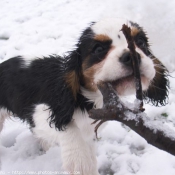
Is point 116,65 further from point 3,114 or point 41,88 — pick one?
point 3,114

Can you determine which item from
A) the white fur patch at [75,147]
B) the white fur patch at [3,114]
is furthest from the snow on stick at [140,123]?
the white fur patch at [3,114]

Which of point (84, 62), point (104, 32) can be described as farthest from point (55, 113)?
point (104, 32)

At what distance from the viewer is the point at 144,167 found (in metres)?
2.27

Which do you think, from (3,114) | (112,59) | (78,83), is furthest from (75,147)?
(3,114)

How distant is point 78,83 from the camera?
1.68 meters

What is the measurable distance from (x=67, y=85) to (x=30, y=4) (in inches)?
171

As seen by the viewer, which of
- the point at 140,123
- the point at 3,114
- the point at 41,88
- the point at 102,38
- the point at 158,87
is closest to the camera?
the point at 140,123

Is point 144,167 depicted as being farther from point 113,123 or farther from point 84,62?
point 84,62

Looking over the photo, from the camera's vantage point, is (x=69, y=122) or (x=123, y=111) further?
(x=69, y=122)

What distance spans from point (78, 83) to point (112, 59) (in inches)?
15.9

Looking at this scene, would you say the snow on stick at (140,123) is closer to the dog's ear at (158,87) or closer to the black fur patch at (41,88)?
the black fur patch at (41,88)

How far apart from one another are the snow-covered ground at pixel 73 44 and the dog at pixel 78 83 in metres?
0.37

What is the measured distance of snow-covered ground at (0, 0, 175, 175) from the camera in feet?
7.70

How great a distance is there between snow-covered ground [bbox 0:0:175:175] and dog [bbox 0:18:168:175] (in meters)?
0.37
